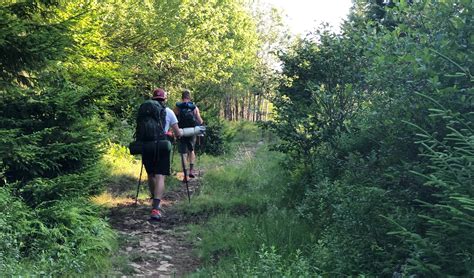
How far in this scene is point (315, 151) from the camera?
766cm

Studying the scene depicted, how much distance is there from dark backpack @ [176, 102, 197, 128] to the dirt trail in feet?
7.85

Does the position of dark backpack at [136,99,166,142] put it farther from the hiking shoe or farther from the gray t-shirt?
the hiking shoe

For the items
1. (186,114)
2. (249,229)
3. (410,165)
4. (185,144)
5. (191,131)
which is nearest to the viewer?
(410,165)

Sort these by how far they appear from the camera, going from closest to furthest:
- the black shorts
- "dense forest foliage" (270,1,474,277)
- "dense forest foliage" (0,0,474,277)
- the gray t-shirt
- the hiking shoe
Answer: "dense forest foliage" (270,1,474,277) → "dense forest foliage" (0,0,474,277) → the hiking shoe → the gray t-shirt → the black shorts

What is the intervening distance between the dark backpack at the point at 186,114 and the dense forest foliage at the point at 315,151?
6.53 feet

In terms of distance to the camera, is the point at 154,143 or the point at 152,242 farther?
the point at 154,143

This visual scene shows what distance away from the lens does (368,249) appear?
13.5 ft

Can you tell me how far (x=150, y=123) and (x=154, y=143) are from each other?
327 mm

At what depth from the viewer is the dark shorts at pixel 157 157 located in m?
7.34

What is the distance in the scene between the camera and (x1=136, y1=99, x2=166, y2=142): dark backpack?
23.9ft

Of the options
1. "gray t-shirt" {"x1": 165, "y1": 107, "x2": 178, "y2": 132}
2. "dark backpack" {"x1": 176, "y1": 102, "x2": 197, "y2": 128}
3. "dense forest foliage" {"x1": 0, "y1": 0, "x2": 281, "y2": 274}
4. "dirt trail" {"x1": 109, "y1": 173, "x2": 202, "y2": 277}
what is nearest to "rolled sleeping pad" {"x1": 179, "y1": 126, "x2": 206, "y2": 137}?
"gray t-shirt" {"x1": 165, "y1": 107, "x2": 178, "y2": 132}

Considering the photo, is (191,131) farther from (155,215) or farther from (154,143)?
(155,215)

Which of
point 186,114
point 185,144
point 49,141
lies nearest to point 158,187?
point 49,141

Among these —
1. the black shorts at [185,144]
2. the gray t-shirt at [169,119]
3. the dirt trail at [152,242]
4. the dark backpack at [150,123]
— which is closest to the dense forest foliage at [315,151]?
the dirt trail at [152,242]
